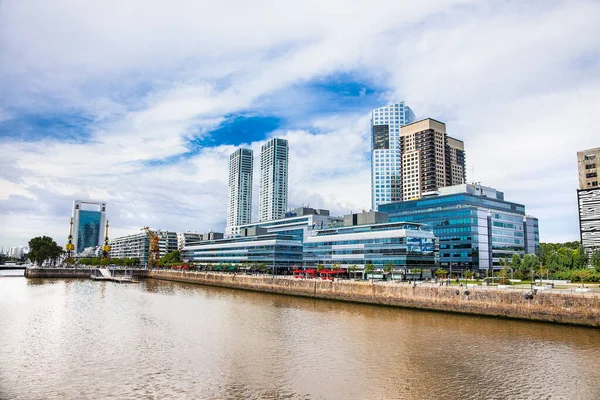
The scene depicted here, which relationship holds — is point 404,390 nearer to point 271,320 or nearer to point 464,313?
point 271,320

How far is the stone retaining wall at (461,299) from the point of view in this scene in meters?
58.8

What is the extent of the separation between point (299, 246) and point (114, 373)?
145 m

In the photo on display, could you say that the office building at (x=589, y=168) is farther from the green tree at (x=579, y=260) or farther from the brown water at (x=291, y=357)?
the brown water at (x=291, y=357)

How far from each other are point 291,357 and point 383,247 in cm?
9347

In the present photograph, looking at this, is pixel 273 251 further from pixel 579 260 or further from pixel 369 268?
pixel 579 260

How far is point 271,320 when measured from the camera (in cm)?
6581

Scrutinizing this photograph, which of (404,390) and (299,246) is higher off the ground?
(299,246)

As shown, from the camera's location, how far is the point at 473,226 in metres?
150

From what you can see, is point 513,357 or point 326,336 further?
point 326,336

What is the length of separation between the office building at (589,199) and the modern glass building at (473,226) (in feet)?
69.7

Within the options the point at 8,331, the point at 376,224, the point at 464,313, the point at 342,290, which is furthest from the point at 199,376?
the point at 376,224

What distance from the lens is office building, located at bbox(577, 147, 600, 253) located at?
14762 cm

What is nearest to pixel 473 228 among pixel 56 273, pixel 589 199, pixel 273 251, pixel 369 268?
pixel 589 199

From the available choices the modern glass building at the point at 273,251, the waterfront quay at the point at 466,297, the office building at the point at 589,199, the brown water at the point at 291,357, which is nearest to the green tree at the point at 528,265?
the waterfront quay at the point at 466,297
